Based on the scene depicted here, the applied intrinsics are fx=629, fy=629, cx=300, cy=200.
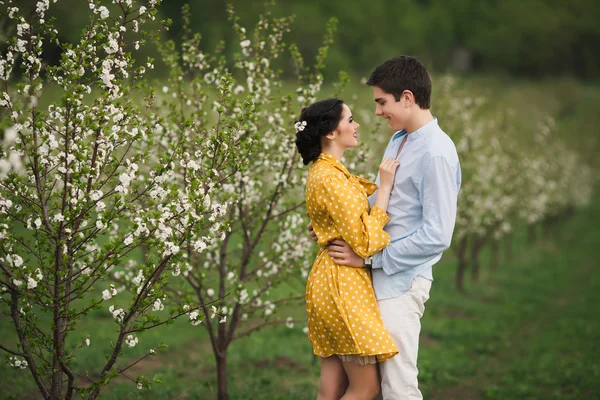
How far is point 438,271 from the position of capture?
1866 cm

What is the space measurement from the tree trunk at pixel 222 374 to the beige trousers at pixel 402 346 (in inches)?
99.5

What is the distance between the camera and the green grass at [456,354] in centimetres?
726

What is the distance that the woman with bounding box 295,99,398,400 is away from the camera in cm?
380

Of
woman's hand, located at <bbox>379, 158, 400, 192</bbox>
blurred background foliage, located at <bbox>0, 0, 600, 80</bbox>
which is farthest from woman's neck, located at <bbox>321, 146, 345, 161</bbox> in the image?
blurred background foliage, located at <bbox>0, 0, 600, 80</bbox>

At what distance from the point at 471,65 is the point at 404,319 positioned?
70.8m

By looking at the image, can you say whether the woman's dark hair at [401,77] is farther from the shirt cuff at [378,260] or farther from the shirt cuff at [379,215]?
the shirt cuff at [378,260]

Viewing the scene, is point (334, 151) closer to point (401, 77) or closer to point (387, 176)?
point (387, 176)

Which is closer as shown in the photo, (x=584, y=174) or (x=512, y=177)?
(x=512, y=177)

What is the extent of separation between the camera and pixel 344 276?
12.8 feet

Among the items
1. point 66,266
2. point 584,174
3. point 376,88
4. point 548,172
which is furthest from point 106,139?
point 584,174

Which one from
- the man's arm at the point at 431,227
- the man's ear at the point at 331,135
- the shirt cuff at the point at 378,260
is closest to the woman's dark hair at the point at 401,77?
the man's ear at the point at 331,135

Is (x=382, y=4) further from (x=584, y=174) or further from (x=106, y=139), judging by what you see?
(x=106, y=139)

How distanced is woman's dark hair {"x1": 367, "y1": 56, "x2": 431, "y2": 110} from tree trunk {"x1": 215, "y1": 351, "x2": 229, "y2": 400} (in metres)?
3.27

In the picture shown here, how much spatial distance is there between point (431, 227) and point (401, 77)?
0.97 m
